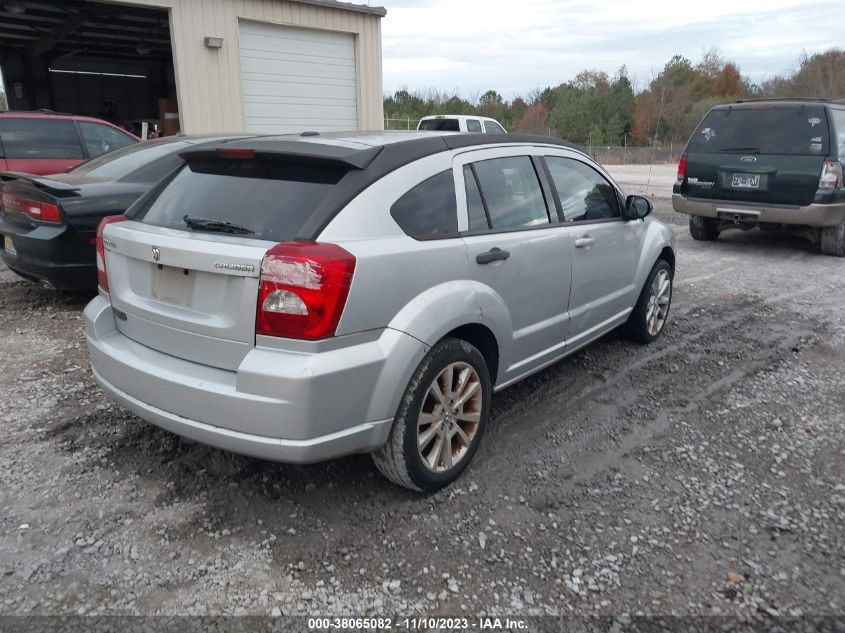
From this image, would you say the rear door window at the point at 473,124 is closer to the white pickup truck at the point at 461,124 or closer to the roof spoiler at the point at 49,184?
the white pickup truck at the point at 461,124

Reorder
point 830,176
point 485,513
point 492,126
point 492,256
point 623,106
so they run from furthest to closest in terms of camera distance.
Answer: point 623,106
point 492,126
point 830,176
point 492,256
point 485,513

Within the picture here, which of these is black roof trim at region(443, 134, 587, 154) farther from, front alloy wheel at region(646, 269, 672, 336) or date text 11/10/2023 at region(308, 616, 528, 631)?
date text 11/10/2023 at region(308, 616, 528, 631)

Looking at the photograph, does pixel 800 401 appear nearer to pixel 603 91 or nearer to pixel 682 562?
Result: pixel 682 562

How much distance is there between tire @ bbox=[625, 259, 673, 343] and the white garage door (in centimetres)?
967

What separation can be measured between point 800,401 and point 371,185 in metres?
3.34

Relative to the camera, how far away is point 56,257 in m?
5.52

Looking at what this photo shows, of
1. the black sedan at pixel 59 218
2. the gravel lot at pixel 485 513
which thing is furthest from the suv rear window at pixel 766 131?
the black sedan at pixel 59 218

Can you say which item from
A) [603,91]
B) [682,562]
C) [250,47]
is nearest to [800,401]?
[682,562]

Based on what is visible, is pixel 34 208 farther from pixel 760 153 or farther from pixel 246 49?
pixel 760 153

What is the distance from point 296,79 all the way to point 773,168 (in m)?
9.11

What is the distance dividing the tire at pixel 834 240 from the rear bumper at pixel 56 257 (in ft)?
30.0

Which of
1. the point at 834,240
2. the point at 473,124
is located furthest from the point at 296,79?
the point at 834,240

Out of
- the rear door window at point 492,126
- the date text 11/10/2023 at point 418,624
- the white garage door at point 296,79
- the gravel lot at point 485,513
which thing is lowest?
the date text 11/10/2023 at point 418,624

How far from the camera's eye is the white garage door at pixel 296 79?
1266 cm
